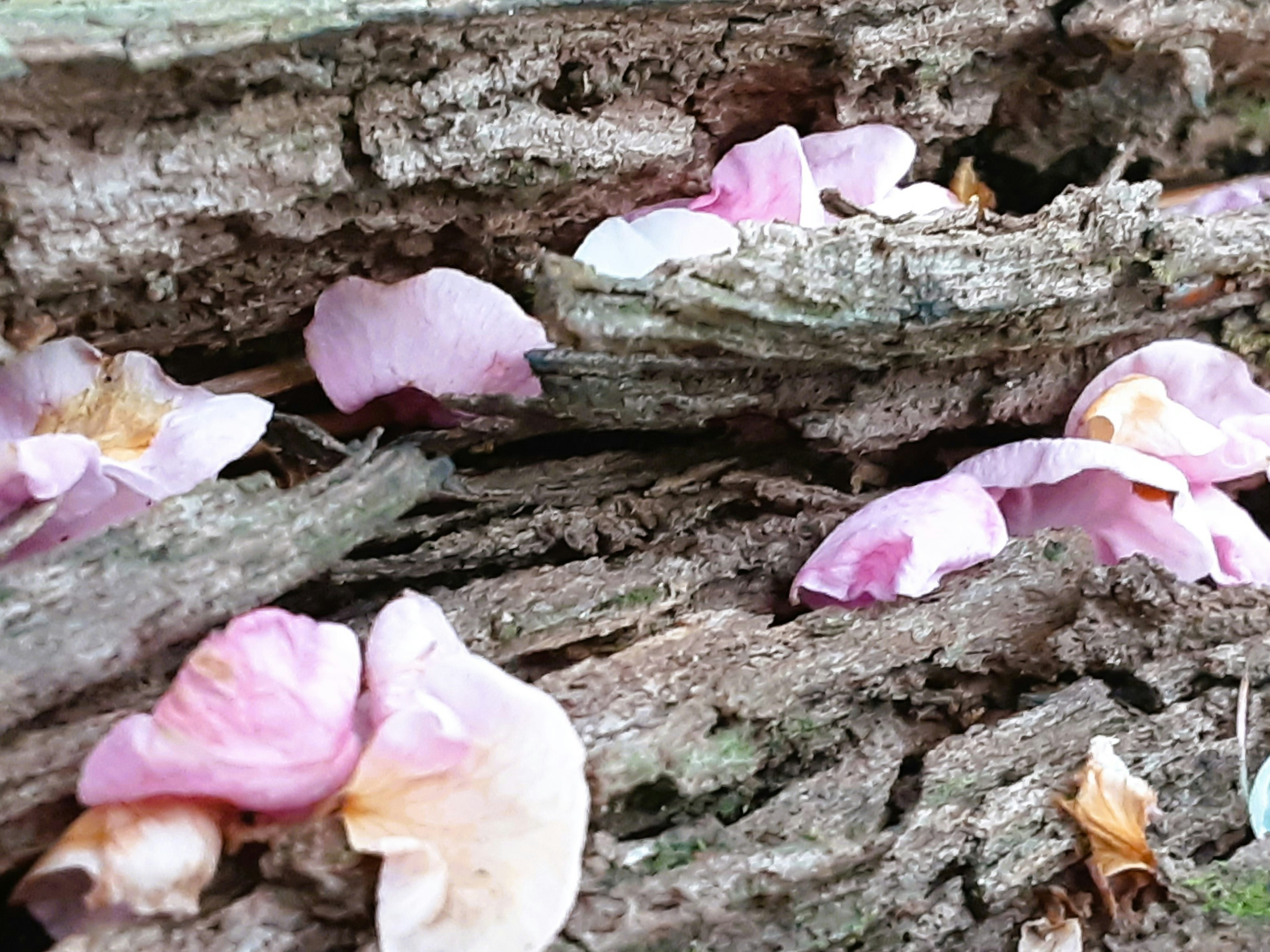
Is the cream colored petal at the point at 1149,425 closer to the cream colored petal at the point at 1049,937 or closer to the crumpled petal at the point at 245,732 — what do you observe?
the cream colored petal at the point at 1049,937

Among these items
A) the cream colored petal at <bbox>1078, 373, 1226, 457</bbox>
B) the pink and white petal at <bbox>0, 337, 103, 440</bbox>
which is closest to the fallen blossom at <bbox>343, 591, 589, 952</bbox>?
the pink and white petal at <bbox>0, 337, 103, 440</bbox>

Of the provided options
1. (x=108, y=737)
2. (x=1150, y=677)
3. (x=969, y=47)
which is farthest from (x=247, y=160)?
(x=1150, y=677)

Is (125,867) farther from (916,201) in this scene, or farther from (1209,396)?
(1209,396)

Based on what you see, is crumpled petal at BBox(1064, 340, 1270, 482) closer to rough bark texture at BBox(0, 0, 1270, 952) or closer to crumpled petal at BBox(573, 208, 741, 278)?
rough bark texture at BBox(0, 0, 1270, 952)

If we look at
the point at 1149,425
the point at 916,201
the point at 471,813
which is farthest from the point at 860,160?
the point at 471,813

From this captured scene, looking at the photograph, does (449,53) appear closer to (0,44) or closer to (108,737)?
(0,44)

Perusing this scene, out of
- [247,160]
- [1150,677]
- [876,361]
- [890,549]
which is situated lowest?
[1150,677]

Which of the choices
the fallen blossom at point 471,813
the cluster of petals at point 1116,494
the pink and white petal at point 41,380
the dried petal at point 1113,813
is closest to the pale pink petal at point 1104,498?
the cluster of petals at point 1116,494
